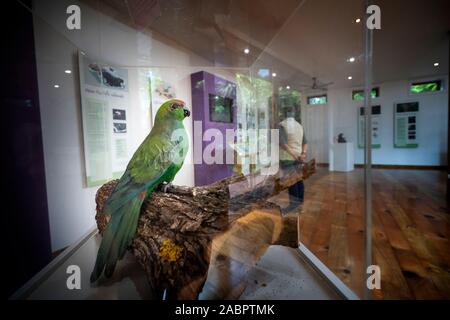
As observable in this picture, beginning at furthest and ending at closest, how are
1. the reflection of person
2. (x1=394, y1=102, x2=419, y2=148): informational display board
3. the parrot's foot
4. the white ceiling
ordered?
(x1=394, y1=102, x2=419, y2=148): informational display board, the reflection of person, the white ceiling, the parrot's foot

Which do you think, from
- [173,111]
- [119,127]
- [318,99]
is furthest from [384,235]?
[119,127]

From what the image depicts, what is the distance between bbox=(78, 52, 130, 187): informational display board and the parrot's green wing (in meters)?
0.13

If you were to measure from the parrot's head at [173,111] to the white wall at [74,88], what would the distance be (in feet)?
0.13

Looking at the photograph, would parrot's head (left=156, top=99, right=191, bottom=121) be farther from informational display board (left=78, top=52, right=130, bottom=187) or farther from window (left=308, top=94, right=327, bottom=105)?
window (left=308, top=94, right=327, bottom=105)

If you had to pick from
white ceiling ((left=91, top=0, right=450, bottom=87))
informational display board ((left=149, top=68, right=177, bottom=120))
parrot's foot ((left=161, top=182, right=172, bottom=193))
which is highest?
white ceiling ((left=91, top=0, right=450, bottom=87))

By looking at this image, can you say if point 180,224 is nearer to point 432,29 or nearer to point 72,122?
point 72,122

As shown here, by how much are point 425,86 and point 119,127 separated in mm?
6086

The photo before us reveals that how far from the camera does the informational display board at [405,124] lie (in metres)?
4.45

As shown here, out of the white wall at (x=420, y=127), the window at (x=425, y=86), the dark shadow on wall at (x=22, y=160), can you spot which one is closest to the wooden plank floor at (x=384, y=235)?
the dark shadow on wall at (x=22, y=160)

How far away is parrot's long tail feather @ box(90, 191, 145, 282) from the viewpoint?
0.61m

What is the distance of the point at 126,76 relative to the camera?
0.76 meters

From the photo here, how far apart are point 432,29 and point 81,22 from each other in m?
3.59

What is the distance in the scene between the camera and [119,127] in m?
0.76

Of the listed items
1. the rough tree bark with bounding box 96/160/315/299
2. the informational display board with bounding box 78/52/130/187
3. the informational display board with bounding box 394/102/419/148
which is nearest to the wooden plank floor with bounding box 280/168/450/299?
the rough tree bark with bounding box 96/160/315/299
